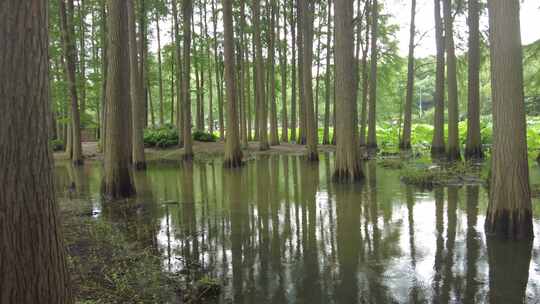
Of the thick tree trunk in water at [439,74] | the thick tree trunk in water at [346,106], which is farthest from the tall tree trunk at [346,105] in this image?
the thick tree trunk in water at [439,74]

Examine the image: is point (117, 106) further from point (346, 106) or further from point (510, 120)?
point (510, 120)

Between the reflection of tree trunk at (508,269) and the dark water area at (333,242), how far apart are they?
0.5 inches

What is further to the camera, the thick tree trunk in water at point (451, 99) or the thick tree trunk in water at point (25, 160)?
the thick tree trunk in water at point (451, 99)

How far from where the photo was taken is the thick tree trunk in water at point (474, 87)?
1622cm

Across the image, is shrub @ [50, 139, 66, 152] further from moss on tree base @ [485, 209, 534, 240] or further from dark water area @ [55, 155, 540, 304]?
moss on tree base @ [485, 209, 534, 240]

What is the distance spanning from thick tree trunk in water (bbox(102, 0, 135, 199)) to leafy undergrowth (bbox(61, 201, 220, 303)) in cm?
364

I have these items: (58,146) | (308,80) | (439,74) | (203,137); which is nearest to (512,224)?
(308,80)

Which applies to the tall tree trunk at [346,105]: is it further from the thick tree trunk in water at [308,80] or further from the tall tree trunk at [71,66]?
the tall tree trunk at [71,66]

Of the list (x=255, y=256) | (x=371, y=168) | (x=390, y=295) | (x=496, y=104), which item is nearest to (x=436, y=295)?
(x=390, y=295)

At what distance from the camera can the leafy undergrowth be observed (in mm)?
4324

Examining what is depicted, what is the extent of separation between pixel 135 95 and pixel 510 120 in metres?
13.2

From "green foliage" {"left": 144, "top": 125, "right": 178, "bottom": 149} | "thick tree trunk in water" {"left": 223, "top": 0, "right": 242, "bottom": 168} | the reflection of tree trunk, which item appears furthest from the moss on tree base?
"green foliage" {"left": 144, "top": 125, "right": 178, "bottom": 149}

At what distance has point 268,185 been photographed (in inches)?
494

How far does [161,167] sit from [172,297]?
49.3 feet
